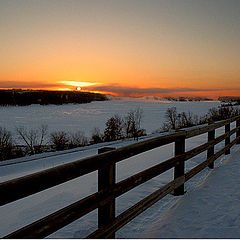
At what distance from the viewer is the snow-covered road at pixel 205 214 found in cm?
323

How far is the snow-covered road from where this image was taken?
10.6ft

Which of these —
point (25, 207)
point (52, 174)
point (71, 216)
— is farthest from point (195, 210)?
point (25, 207)

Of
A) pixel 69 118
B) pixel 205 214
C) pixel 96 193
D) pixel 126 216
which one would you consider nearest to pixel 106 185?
pixel 96 193

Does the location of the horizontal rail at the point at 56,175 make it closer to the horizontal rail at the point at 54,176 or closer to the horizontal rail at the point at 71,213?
Answer: the horizontal rail at the point at 54,176

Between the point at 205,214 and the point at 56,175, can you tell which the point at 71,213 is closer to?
the point at 56,175

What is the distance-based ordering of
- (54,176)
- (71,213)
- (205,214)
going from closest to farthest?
(54,176)
(71,213)
(205,214)

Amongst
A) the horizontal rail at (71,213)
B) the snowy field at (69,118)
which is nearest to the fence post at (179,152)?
the horizontal rail at (71,213)

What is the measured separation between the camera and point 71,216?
226 cm

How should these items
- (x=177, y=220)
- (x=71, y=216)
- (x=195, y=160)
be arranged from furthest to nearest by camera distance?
1. (x=195, y=160)
2. (x=177, y=220)
3. (x=71, y=216)

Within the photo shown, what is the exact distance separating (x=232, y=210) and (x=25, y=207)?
458 cm

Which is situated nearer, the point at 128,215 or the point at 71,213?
the point at 71,213

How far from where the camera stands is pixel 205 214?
380 cm

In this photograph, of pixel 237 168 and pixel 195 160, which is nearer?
pixel 237 168

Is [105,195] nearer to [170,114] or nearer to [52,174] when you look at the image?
[52,174]
